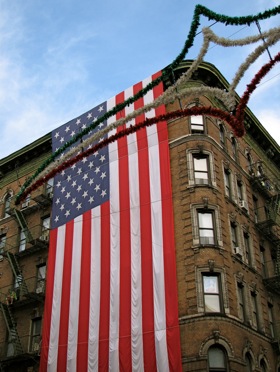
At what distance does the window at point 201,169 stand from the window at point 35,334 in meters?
12.6

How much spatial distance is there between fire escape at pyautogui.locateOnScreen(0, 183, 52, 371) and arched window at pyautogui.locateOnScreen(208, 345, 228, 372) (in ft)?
33.8

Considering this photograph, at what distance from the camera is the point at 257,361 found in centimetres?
2512

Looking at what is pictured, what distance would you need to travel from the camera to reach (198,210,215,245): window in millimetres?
26031

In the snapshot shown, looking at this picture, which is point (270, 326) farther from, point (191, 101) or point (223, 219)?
point (191, 101)

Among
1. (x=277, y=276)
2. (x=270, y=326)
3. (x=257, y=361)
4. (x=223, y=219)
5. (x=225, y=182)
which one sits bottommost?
(x=257, y=361)

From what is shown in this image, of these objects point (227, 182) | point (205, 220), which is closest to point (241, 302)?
point (205, 220)

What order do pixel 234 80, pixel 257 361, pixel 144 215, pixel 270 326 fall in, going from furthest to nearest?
pixel 270 326 → pixel 144 215 → pixel 257 361 → pixel 234 80

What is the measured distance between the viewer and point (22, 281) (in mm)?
31234

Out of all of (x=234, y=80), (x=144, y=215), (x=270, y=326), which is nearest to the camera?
(x=234, y=80)

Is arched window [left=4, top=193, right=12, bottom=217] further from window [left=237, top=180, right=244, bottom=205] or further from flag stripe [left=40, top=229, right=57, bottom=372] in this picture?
window [left=237, top=180, right=244, bottom=205]

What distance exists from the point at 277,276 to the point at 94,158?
13.2 m

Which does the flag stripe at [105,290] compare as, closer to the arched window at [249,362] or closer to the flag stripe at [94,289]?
the flag stripe at [94,289]

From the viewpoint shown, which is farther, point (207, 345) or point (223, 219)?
point (223, 219)

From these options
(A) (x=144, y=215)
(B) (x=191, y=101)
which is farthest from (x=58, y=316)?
(B) (x=191, y=101)
